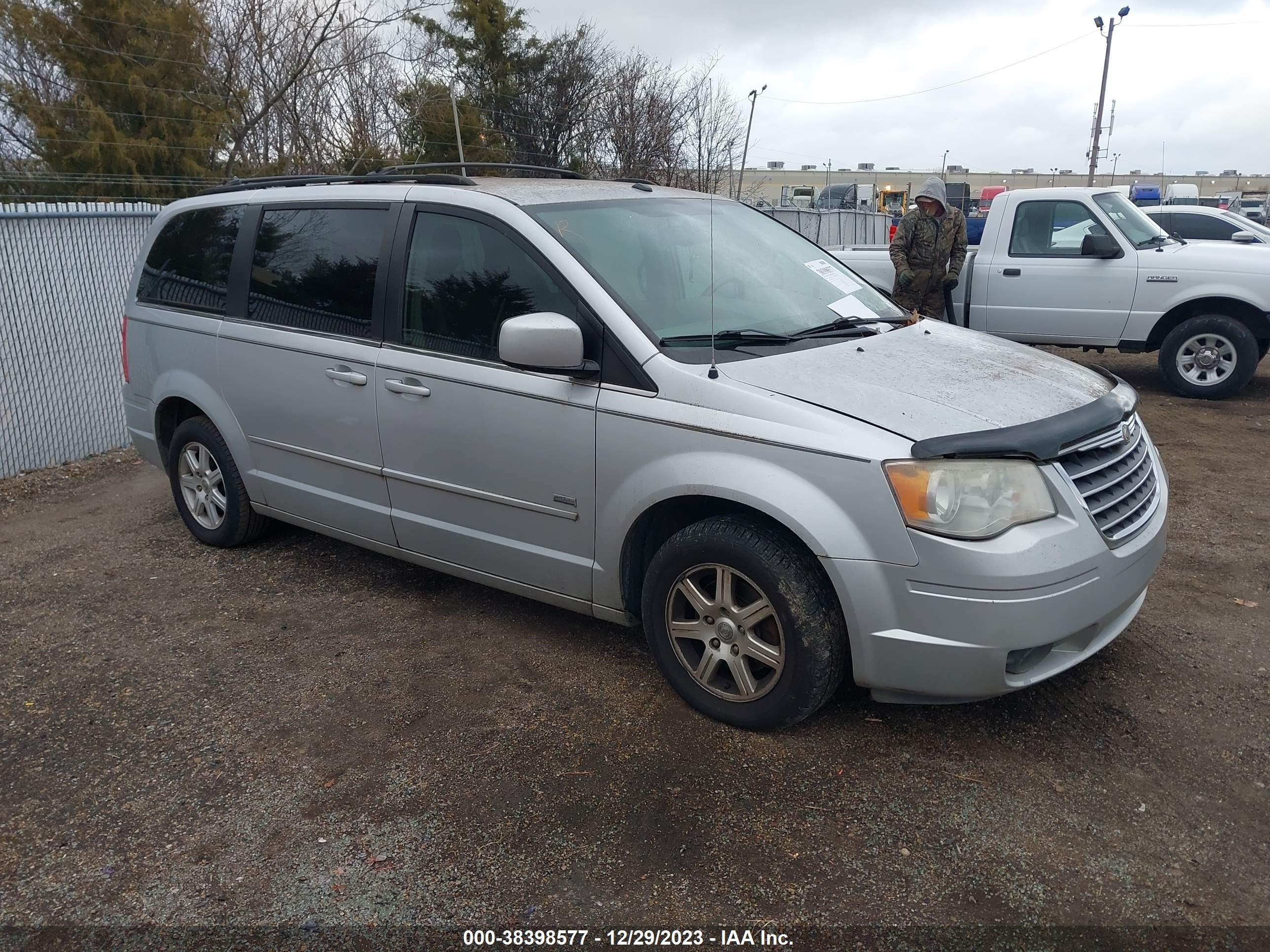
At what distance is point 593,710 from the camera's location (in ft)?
11.7

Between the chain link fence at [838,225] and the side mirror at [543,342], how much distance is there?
13.8 meters

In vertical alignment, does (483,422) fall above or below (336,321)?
below

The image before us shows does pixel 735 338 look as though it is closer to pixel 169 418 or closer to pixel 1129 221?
pixel 169 418

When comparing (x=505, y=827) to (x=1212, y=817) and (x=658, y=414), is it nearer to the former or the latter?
(x=658, y=414)

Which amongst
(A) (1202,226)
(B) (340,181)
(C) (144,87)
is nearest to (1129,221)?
(A) (1202,226)

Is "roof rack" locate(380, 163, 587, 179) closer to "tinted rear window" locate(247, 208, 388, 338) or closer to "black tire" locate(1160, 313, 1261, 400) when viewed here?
"tinted rear window" locate(247, 208, 388, 338)

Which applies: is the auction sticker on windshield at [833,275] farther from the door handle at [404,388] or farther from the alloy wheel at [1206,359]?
the alloy wheel at [1206,359]

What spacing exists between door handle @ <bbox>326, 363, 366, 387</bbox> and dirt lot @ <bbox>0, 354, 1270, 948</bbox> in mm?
1075

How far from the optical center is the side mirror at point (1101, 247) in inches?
339

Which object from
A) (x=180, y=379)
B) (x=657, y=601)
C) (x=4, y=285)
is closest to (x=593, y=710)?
(x=657, y=601)

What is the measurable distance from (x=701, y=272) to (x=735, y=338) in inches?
17.2

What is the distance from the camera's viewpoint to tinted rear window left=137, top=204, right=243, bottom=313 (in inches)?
194

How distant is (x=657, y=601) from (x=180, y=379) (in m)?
3.10

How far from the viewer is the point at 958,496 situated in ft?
9.46
